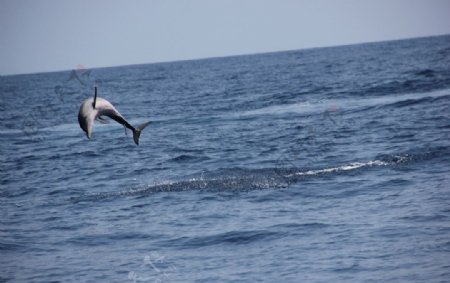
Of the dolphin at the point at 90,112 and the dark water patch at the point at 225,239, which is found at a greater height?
the dolphin at the point at 90,112

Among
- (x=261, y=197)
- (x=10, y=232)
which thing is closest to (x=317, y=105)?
(x=261, y=197)

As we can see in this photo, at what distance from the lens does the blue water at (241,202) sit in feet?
39.9

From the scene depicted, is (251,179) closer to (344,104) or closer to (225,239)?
(225,239)

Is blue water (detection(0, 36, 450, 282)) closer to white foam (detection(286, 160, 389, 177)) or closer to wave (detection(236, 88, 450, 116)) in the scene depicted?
white foam (detection(286, 160, 389, 177))

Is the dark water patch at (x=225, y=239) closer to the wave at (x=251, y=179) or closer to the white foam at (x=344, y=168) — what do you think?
the wave at (x=251, y=179)

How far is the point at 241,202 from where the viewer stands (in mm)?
16781

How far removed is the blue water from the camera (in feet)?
39.9

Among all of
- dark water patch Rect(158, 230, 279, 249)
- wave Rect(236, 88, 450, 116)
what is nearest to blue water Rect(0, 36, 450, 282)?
dark water patch Rect(158, 230, 279, 249)

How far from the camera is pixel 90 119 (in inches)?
301

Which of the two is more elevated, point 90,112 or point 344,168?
point 90,112

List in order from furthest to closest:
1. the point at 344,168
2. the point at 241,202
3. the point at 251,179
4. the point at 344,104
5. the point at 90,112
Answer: the point at 344,104 → the point at 344,168 → the point at 251,179 → the point at 241,202 → the point at 90,112

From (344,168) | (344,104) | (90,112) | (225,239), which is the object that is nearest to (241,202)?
(225,239)

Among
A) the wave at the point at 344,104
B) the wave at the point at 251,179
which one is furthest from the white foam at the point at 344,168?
the wave at the point at 344,104

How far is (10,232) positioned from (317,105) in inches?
1055
